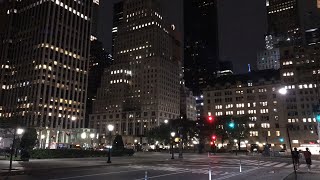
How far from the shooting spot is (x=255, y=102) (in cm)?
14388

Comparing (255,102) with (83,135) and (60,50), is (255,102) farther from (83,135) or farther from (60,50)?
(60,50)

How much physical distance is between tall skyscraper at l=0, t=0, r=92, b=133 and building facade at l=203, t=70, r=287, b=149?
83.5 m

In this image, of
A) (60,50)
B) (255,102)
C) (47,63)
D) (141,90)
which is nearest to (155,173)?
(255,102)

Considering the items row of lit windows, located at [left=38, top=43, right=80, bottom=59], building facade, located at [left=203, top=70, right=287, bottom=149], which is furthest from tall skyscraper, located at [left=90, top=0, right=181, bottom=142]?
building facade, located at [left=203, top=70, right=287, bottom=149]

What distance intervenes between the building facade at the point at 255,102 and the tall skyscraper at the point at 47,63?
274 ft

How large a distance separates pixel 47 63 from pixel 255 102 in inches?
4646

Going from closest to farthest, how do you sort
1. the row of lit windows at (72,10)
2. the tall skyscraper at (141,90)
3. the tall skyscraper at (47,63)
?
the tall skyscraper at (47,63) < the row of lit windows at (72,10) < the tall skyscraper at (141,90)

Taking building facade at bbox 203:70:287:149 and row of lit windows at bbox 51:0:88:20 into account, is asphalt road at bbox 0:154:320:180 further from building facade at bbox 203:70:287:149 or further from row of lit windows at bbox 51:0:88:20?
row of lit windows at bbox 51:0:88:20

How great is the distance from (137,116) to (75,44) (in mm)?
61185

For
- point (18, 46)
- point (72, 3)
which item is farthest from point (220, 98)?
point (18, 46)

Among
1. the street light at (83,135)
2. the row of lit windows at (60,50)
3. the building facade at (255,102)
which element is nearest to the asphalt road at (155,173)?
the building facade at (255,102)

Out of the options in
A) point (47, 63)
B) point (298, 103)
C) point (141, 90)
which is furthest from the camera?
point (141, 90)

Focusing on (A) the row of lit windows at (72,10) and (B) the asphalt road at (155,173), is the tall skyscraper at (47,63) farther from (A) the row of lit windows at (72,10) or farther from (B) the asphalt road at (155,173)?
(B) the asphalt road at (155,173)

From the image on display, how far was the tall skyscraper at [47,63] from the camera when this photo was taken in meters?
167
